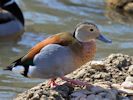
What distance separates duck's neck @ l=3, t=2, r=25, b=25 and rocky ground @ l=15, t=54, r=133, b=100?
584 cm

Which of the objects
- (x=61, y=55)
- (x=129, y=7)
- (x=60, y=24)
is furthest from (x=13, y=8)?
(x=61, y=55)

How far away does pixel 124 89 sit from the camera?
5570 millimetres

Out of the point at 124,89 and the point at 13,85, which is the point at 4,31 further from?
the point at 124,89

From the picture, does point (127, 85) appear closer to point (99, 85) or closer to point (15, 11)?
point (99, 85)

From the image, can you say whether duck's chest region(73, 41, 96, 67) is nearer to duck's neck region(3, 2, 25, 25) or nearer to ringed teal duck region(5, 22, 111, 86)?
ringed teal duck region(5, 22, 111, 86)

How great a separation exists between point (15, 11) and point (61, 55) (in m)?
6.84

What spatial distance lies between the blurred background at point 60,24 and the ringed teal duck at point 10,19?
0.19 meters

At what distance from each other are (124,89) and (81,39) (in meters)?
0.62

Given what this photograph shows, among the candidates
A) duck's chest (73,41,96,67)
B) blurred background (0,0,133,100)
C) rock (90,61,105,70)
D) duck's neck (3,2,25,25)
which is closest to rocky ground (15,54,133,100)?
rock (90,61,105,70)

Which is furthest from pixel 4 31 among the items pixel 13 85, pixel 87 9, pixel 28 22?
pixel 13 85

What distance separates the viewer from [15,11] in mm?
12266

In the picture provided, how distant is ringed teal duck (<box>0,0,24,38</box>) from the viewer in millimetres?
11945

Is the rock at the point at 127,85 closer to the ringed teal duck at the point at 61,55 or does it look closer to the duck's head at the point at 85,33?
the ringed teal duck at the point at 61,55

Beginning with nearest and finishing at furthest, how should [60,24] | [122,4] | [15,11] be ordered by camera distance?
[60,24] < [15,11] < [122,4]
